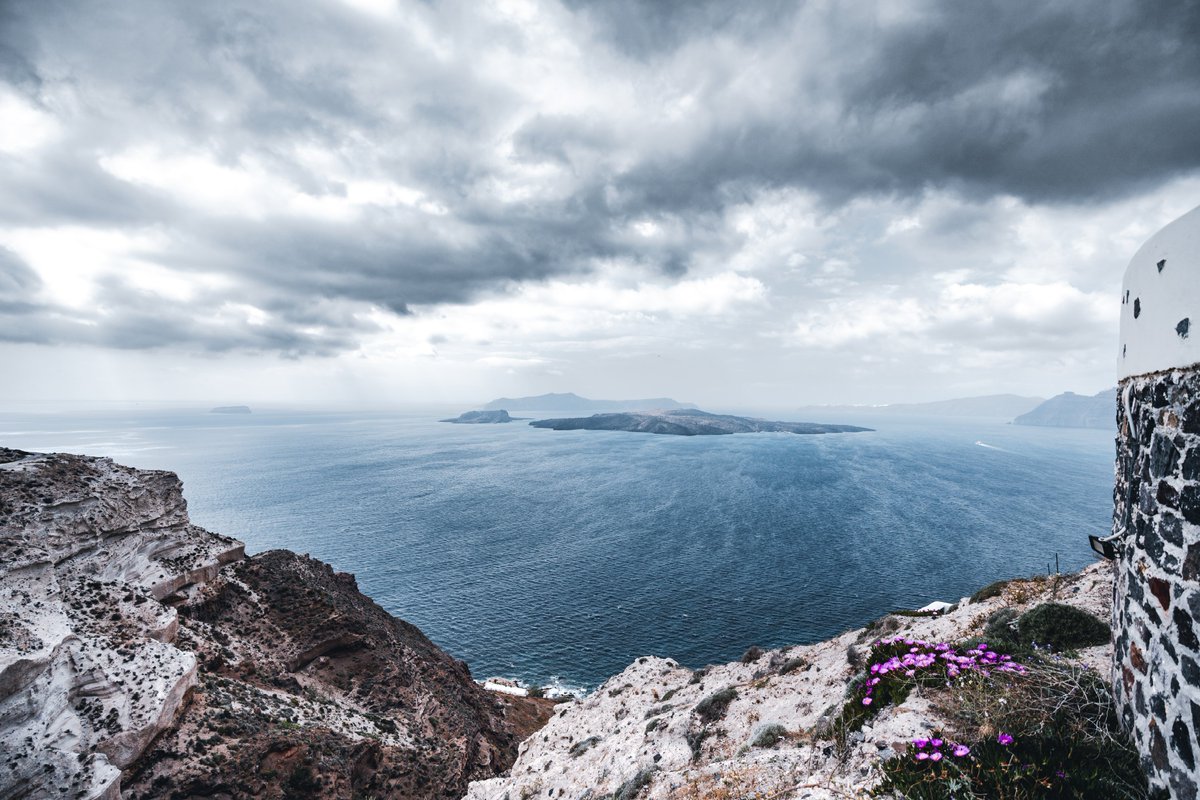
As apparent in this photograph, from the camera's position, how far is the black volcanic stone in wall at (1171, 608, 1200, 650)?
17.4 feet

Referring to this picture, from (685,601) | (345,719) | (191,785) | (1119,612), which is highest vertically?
(1119,612)

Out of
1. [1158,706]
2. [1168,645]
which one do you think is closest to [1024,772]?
[1158,706]

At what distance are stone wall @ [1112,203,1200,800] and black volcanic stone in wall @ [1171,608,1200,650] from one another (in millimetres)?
12

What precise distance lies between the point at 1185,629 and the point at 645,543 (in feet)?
265

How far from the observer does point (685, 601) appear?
60.8 metres

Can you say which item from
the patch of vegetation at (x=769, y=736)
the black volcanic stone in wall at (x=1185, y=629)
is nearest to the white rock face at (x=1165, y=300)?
the black volcanic stone in wall at (x=1185, y=629)

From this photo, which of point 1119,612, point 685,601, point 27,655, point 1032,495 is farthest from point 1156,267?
point 1032,495

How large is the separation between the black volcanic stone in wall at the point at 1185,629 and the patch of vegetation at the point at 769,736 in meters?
10.6

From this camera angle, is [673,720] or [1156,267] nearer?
[1156,267]

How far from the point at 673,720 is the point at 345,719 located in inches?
766

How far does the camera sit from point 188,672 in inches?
878

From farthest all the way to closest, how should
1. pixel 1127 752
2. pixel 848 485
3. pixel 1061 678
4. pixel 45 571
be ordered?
pixel 848 485 < pixel 45 571 < pixel 1061 678 < pixel 1127 752

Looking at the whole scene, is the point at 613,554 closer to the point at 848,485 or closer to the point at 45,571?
the point at 45,571

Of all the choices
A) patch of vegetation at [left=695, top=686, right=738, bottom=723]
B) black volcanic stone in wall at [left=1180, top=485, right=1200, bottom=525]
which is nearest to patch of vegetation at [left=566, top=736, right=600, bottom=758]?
patch of vegetation at [left=695, top=686, right=738, bottom=723]
